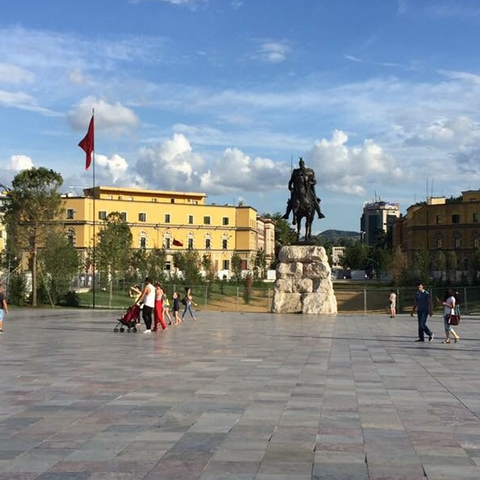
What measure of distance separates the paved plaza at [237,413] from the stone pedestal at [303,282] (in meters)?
16.4

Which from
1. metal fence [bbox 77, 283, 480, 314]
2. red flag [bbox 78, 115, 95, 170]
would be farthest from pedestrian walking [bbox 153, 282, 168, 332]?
red flag [bbox 78, 115, 95, 170]

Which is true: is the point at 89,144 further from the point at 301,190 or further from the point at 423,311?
the point at 423,311

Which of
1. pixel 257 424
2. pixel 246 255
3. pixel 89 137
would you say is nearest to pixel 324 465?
pixel 257 424

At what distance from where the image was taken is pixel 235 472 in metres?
5.66

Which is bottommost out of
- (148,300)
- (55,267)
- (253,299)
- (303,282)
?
(253,299)

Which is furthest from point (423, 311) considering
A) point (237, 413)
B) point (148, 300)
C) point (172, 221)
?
point (172, 221)

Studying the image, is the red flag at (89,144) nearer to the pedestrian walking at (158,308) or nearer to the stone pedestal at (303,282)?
the stone pedestal at (303,282)

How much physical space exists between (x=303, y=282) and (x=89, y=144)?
49.9ft

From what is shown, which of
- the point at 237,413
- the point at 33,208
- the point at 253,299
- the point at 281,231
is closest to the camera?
the point at 237,413

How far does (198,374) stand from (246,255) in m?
108

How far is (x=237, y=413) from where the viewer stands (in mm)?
8227

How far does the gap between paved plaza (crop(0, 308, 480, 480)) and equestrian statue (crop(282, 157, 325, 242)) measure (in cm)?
1811

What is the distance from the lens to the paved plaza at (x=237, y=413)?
19.2 feet

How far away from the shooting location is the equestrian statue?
34.2m
